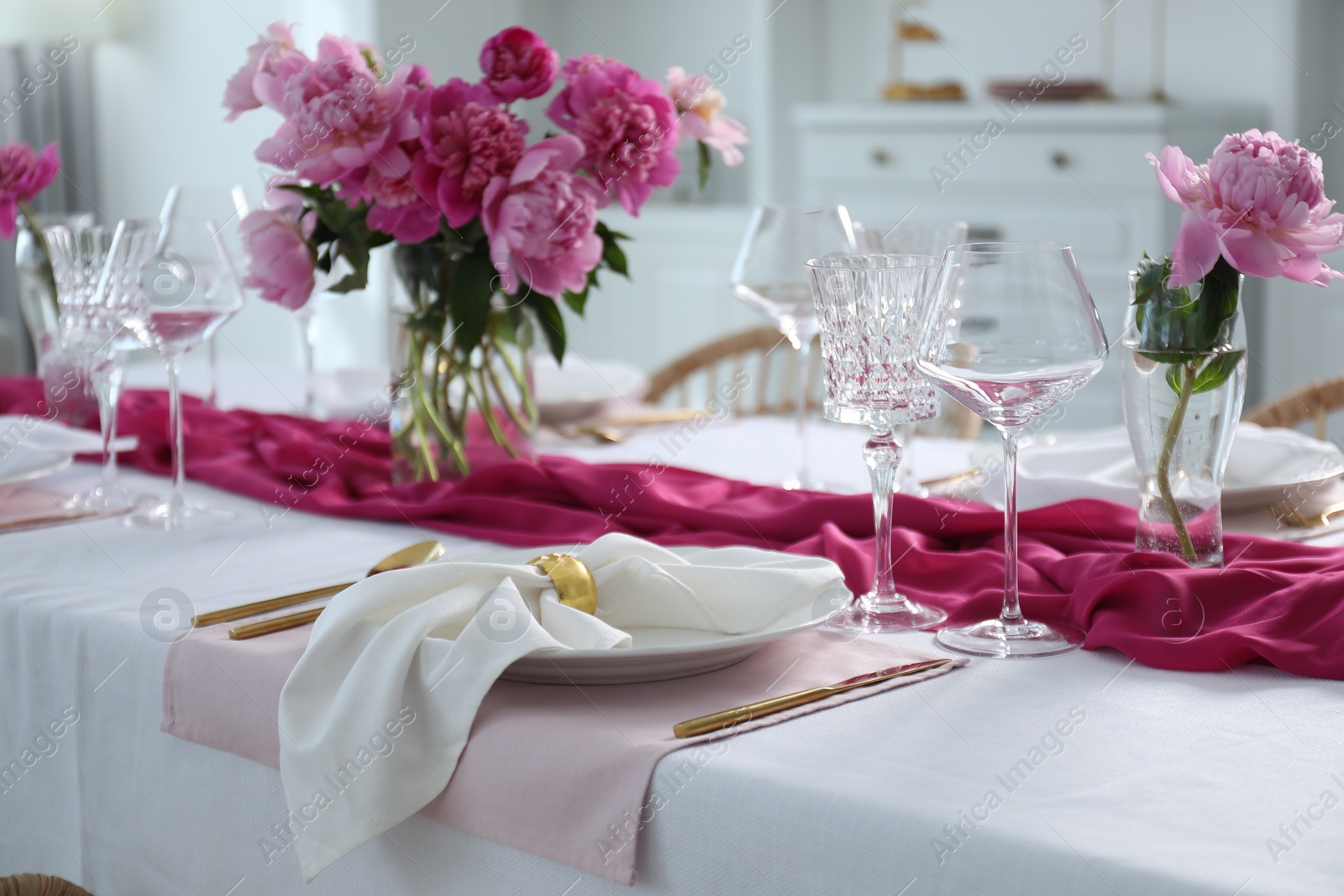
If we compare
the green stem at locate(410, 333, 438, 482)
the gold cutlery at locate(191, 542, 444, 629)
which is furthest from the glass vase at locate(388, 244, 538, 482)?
the gold cutlery at locate(191, 542, 444, 629)

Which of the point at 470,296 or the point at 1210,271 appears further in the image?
the point at 470,296

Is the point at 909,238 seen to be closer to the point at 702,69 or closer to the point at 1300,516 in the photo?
the point at 1300,516

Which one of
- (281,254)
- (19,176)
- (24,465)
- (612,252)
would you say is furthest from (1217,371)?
(19,176)

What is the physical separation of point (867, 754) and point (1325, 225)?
1.55 feet

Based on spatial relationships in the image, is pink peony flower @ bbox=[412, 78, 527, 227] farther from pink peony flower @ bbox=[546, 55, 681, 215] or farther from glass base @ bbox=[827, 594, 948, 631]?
glass base @ bbox=[827, 594, 948, 631]

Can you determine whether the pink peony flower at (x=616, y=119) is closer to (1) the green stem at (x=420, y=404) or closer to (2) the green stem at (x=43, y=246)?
(1) the green stem at (x=420, y=404)

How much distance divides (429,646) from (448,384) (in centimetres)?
59

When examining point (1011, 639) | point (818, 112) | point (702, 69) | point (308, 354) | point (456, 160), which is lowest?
point (1011, 639)

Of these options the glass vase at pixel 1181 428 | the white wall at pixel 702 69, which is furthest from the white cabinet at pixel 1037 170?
A: the glass vase at pixel 1181 428

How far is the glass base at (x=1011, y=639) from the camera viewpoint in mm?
857

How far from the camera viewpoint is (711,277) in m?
4.28

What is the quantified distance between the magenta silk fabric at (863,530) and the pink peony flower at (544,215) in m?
0.19

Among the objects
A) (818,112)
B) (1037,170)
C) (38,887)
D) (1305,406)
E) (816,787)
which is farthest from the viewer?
(818,112)

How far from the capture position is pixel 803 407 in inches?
54.2
